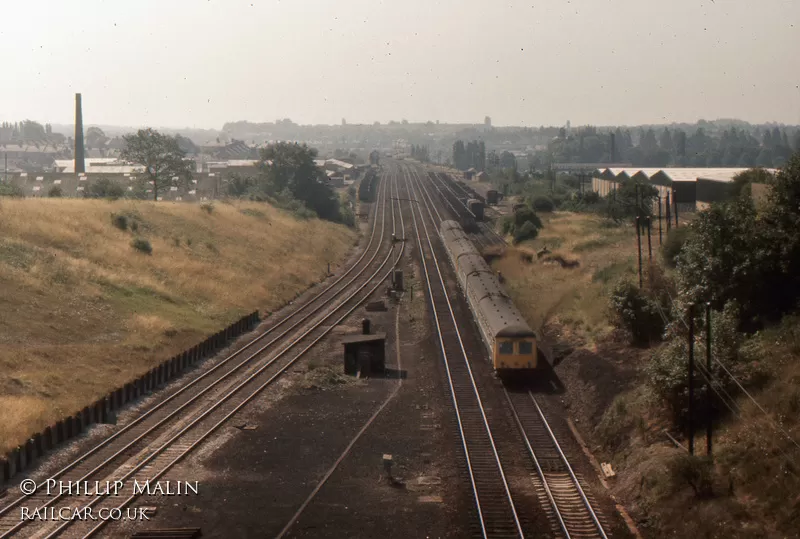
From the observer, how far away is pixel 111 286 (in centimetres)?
4319

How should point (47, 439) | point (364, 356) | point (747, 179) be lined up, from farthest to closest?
point (747, 179), point (364, 356), point (47, 439)

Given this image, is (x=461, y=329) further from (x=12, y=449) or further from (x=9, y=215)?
(x=9, y=215)

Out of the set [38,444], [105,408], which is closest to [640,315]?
[105,408]

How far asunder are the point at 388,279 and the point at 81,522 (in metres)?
39.5

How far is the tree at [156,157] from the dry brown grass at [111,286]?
68.9 ft

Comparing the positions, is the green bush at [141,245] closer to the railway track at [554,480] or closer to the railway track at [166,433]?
the railway track at [166,433]

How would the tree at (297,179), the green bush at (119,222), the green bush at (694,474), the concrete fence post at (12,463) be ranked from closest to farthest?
1. the green bush at (694,474)
2. the concrete fence post at (12,463)
3. the green bush at (119,222)
4. the tree at (297,179)

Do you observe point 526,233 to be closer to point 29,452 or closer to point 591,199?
point 591,199

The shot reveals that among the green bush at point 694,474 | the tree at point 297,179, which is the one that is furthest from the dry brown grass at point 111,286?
the tree at point 297,179

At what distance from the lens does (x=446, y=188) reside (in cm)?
13325

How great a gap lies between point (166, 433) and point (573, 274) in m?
32.4

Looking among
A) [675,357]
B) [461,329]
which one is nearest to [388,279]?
[461,329]

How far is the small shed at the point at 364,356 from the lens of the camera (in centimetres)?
3291

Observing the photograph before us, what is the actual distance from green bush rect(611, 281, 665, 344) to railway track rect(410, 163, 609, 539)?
19.6ft
